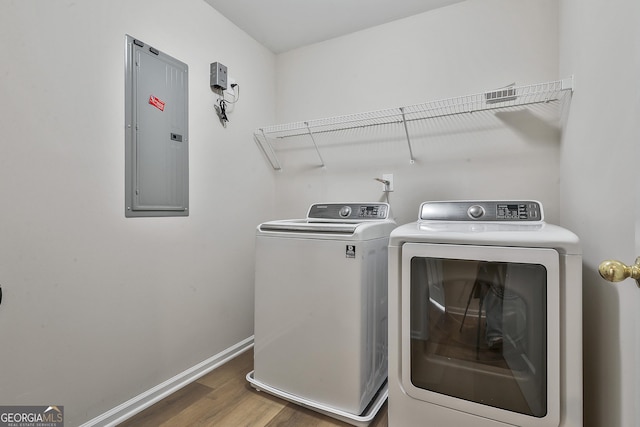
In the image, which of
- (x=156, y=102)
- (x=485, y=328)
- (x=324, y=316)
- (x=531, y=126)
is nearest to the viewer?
(x=485, y=328)

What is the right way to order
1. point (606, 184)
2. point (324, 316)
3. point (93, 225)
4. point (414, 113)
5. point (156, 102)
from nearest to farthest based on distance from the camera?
1. point (606, 184)
2. point (93, 225)
3. point (324, 316)
4. point (156, 102)
5. point (414, 113)

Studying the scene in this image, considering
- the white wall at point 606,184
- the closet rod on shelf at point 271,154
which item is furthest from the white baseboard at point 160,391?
the white wall at point 606,184

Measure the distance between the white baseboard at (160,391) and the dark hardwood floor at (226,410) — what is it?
0.03 m

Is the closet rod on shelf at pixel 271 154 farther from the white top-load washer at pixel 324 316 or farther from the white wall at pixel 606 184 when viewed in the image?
the white wall at pixel 606 184

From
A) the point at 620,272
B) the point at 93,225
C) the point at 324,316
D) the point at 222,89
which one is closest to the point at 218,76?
the point at 222,89

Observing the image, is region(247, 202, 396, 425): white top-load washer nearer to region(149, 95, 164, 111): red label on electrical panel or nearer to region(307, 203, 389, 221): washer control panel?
region(307, 203, 389, 221): washer control panel

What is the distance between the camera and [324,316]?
164 cm

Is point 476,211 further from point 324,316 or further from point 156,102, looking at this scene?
point 156,102

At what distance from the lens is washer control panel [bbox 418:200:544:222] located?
1609 millimetres

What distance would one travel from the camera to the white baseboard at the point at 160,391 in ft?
5.08

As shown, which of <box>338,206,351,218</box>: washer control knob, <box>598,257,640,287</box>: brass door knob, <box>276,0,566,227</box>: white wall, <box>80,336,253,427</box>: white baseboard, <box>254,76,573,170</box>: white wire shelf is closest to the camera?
<box>598,257,640,287</box>: brass door knob

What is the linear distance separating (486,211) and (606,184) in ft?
2.35

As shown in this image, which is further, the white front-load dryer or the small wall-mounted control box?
the small wall-mounted control box

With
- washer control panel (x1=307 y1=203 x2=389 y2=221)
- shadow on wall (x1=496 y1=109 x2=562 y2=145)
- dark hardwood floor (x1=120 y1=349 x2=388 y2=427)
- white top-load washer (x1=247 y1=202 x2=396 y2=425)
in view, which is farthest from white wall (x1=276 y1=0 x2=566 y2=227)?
dark hardwood floor (x1=120 y1=349 x2=388 y2=427)
